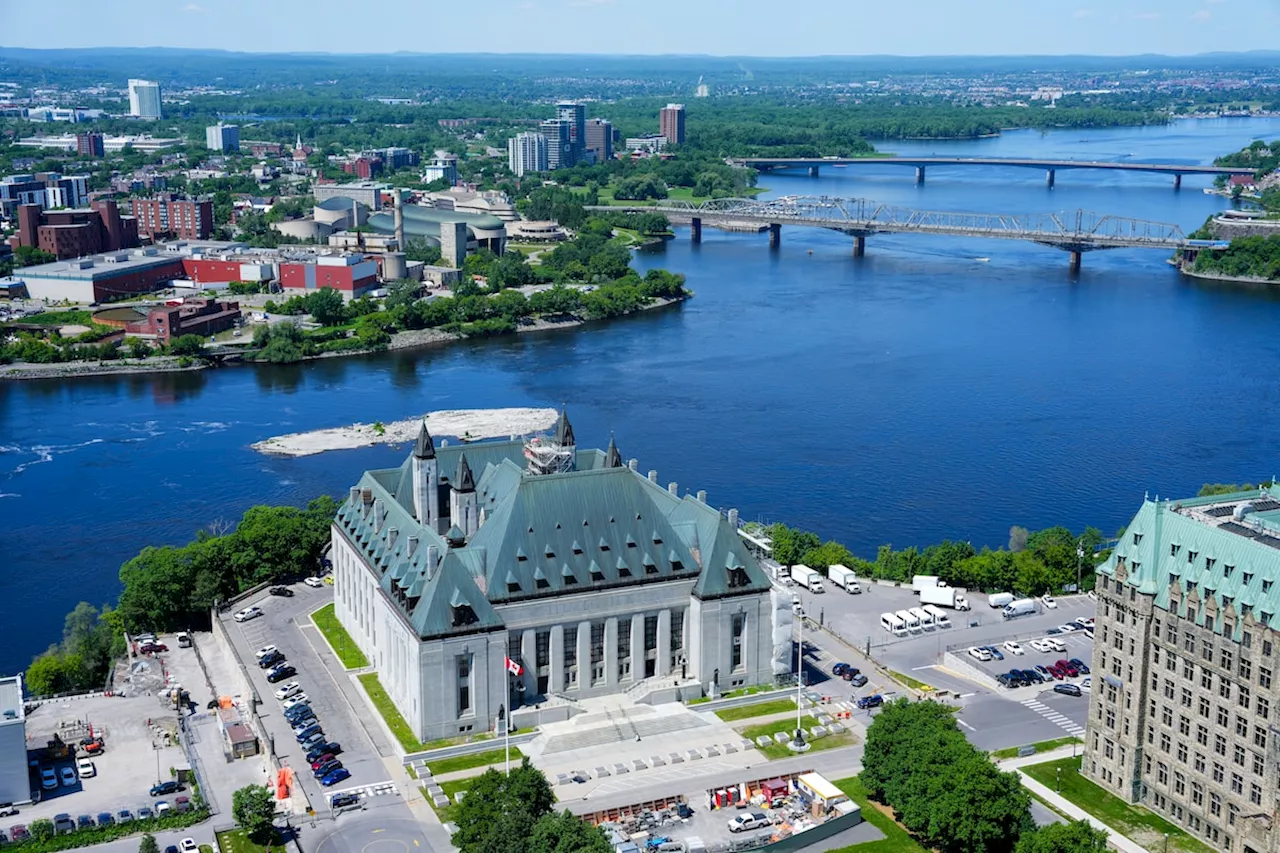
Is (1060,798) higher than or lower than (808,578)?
lower

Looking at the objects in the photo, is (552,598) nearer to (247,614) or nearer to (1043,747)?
(247,614)

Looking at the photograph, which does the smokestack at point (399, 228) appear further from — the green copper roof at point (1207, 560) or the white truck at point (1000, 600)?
the green copper roof at point (1207, 560)

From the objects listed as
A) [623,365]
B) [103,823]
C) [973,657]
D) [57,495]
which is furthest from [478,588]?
[623,365]

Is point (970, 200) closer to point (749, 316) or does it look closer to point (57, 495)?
point (749, 316)

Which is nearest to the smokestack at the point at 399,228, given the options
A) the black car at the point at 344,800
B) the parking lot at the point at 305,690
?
the parking lot at the point at 305,690

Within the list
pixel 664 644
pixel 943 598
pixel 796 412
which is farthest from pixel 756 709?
pixel 796 412
